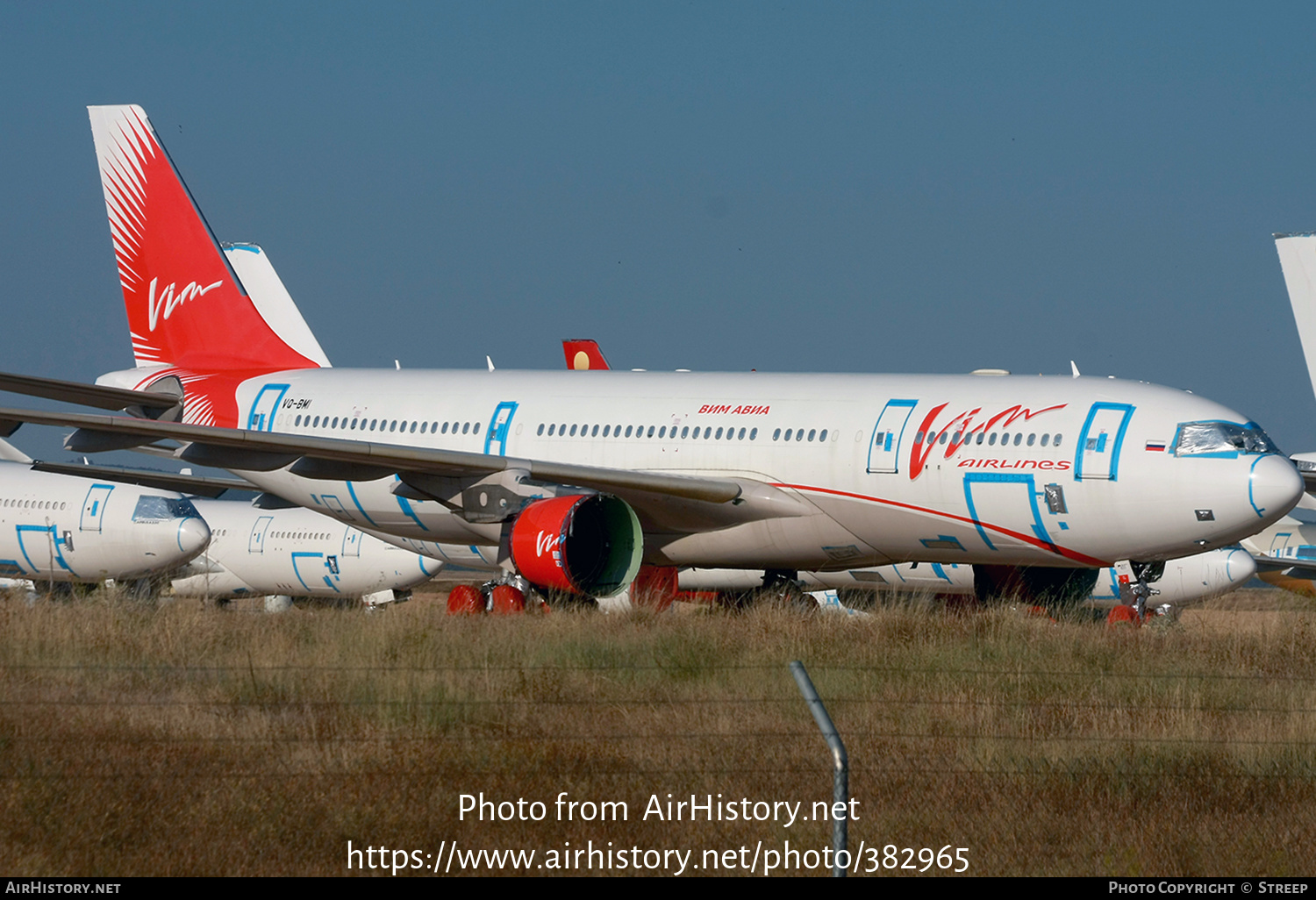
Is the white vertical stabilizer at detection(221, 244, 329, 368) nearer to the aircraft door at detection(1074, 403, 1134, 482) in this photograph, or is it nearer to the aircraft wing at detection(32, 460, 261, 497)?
the aircraft wing at detection(32, 460, 261, 497)

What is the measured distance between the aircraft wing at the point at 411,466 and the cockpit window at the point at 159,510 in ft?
50.9

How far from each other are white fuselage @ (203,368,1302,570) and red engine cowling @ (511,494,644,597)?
1.35 meters

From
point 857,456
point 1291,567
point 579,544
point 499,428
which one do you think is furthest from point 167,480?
point 1291,567

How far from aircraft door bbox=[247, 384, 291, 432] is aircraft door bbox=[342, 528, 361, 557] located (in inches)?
532

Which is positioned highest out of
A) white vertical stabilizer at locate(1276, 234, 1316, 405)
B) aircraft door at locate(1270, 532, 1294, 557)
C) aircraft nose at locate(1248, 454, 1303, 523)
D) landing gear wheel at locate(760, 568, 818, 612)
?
white vertical stabilizer at locate(1276, 234, 1316, 405)

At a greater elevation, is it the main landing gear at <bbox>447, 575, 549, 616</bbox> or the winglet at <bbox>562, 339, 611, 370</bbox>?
the winglet at <bbox>562, 339, 611, 370</bbox>

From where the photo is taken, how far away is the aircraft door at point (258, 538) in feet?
133

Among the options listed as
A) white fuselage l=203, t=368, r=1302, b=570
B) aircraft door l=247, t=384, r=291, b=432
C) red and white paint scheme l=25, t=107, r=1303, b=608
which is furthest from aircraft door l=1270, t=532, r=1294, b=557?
aircraft door l=247, t=384, r=291, b=432

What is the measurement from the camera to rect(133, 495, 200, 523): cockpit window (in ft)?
117

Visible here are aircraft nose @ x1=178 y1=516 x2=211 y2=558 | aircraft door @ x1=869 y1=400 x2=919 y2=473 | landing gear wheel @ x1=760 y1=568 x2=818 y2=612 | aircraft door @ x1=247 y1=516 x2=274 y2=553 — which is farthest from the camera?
aircraft door @ x1=247 y1=516 x2=274 y2=553

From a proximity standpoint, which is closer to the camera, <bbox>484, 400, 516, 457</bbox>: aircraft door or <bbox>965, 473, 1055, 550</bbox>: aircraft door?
<bbox>965, 473, 1055, 550</bbox>: aircraft door

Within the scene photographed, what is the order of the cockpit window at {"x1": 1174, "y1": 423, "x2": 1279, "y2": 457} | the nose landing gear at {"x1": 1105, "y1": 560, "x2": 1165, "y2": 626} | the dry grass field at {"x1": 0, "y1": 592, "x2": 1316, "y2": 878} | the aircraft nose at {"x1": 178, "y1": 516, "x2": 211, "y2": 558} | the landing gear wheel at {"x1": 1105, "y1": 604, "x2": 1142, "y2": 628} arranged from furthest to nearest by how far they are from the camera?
the aircraft nose at {"x1": 178, "y1": 516, "x2": 211, "y2": 558} → the nose landing gear at {"x1": 1105, "y1": 560, "x2": 1165, "y2": 626} → the landing gear wheel at {"x1": 1105, "y1": 604, "x2": 1142, "y2": 628} → the cockpit window at {"x1": 1174, "y1": 423, "x2": 1279, "y2": 457} → the dry grass field at {"x1": 0, "y1": 592, "x2": 1316, "y2": 878}

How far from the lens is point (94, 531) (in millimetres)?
35875
